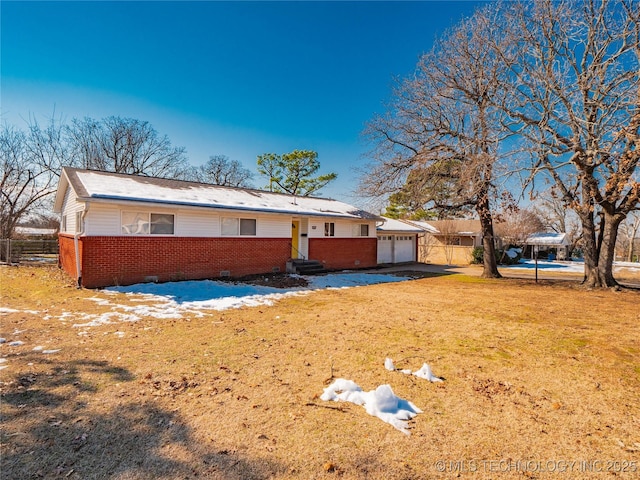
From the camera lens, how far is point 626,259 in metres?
38.5

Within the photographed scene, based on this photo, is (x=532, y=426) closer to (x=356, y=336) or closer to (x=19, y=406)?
(x=356, y=336)

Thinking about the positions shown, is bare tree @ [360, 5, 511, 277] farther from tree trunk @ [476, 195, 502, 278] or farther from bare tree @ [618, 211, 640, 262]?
bare tree @ [618, 211, 640, 262]

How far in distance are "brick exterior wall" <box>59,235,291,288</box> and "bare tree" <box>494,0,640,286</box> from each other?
11.3 m

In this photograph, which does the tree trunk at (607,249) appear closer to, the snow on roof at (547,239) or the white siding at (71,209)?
the white siding at (71,209)

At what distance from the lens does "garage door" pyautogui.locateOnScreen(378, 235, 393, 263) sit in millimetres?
22797

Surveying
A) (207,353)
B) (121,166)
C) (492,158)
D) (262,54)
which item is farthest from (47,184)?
(492,158)

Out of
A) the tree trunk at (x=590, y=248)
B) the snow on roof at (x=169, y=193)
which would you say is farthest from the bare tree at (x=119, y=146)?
the tree trunk at (x=590, y=248)

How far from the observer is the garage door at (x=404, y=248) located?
2443 centimetres

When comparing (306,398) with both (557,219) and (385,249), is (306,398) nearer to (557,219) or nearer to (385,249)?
(385,249)

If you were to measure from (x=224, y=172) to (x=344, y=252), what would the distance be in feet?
91.3

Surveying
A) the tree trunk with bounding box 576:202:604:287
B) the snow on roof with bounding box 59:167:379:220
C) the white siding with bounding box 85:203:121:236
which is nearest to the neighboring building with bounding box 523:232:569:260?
the tree trunk with bounding box 576:202:604:287

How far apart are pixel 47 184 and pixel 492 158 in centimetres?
2896

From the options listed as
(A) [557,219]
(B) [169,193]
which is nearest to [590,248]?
(B) [169,193]

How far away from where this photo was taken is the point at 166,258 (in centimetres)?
1174
